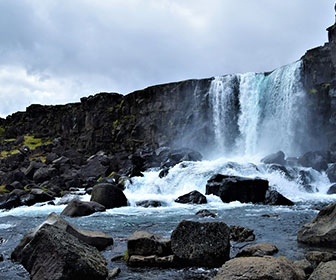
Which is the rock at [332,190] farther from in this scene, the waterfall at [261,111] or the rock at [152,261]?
the rock at [152,261]

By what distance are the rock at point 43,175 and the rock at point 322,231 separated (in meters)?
39.2

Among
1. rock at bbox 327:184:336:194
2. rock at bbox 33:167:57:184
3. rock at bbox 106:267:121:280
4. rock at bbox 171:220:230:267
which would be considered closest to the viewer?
rock at bbox 106:267:121:280

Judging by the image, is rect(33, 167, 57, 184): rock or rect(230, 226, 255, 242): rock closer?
rect(230, 226, 255, 242): rock

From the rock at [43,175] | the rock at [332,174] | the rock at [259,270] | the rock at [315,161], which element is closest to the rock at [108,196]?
the rock at [332,174]

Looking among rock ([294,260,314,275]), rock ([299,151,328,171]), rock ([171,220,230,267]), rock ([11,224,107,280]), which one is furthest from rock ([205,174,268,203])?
rock ([11,224,107,280])

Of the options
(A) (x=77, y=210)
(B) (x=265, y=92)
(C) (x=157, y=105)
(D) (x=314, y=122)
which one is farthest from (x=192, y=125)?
(A) (x=77, y=210)

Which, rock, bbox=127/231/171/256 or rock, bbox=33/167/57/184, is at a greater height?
rock, bbox=33/167/57/184

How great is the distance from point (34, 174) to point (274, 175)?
31777 mm

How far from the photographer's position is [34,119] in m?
99.2

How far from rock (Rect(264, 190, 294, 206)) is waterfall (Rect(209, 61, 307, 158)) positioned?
2314cm

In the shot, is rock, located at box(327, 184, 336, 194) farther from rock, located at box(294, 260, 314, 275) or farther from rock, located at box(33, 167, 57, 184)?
rock, located at box(33, 167, 57, 184)

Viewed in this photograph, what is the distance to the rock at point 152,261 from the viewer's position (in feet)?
31.3

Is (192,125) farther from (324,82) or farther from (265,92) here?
(324,82)

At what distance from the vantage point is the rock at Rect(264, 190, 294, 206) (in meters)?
22.9
